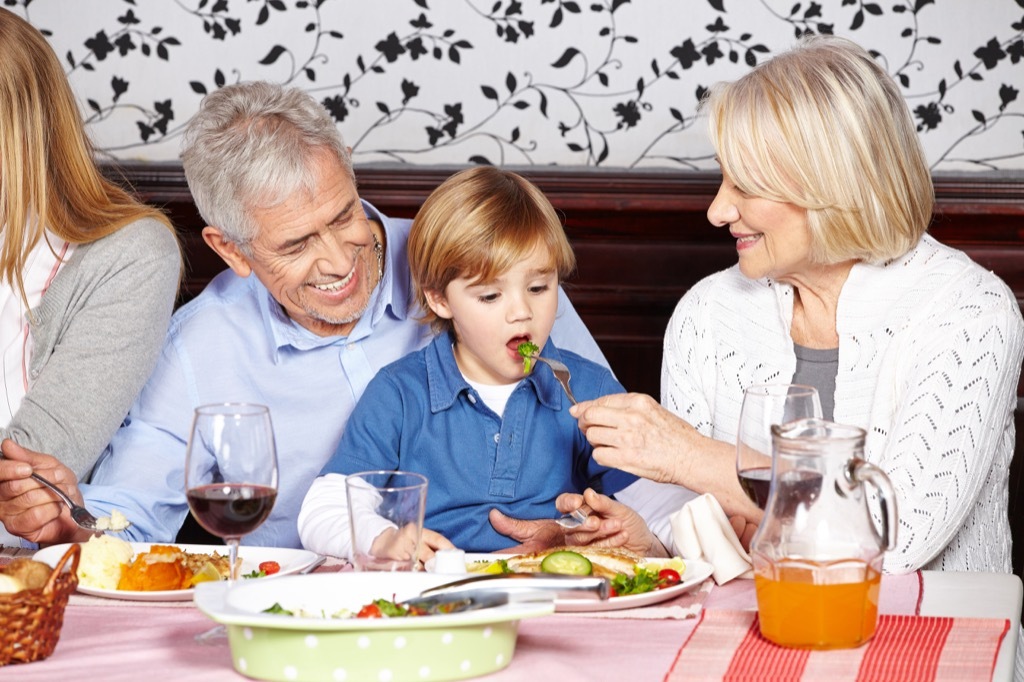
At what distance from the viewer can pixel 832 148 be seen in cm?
207

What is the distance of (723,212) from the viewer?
7.05 ft

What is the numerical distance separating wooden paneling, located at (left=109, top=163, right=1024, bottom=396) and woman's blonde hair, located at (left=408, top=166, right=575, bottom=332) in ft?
2.75

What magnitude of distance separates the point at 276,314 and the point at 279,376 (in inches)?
4.8

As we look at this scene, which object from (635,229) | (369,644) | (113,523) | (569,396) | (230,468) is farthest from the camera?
(635,229)

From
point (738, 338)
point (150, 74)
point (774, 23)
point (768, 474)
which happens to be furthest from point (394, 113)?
point (768, 474)

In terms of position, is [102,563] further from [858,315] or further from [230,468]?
[858,315]

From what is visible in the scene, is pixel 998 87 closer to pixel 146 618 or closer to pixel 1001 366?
pixel 1001 366

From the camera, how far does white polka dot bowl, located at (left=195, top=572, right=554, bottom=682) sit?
4.03 feet

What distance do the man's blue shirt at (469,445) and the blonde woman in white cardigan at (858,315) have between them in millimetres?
294

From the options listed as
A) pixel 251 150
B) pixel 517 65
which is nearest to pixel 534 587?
pixel 251 150

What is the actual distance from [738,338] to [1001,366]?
19.0 inches

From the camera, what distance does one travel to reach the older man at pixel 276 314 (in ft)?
7.45

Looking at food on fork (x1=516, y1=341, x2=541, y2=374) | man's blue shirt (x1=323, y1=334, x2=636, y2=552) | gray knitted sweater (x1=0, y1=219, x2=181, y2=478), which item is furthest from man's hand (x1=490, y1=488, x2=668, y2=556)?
gray knitted sweater (x1=0, y1=219, x2=181, y2=478)

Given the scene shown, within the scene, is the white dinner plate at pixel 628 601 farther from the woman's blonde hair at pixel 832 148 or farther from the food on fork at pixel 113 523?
the woman's blonde hair at pixel 832 148
